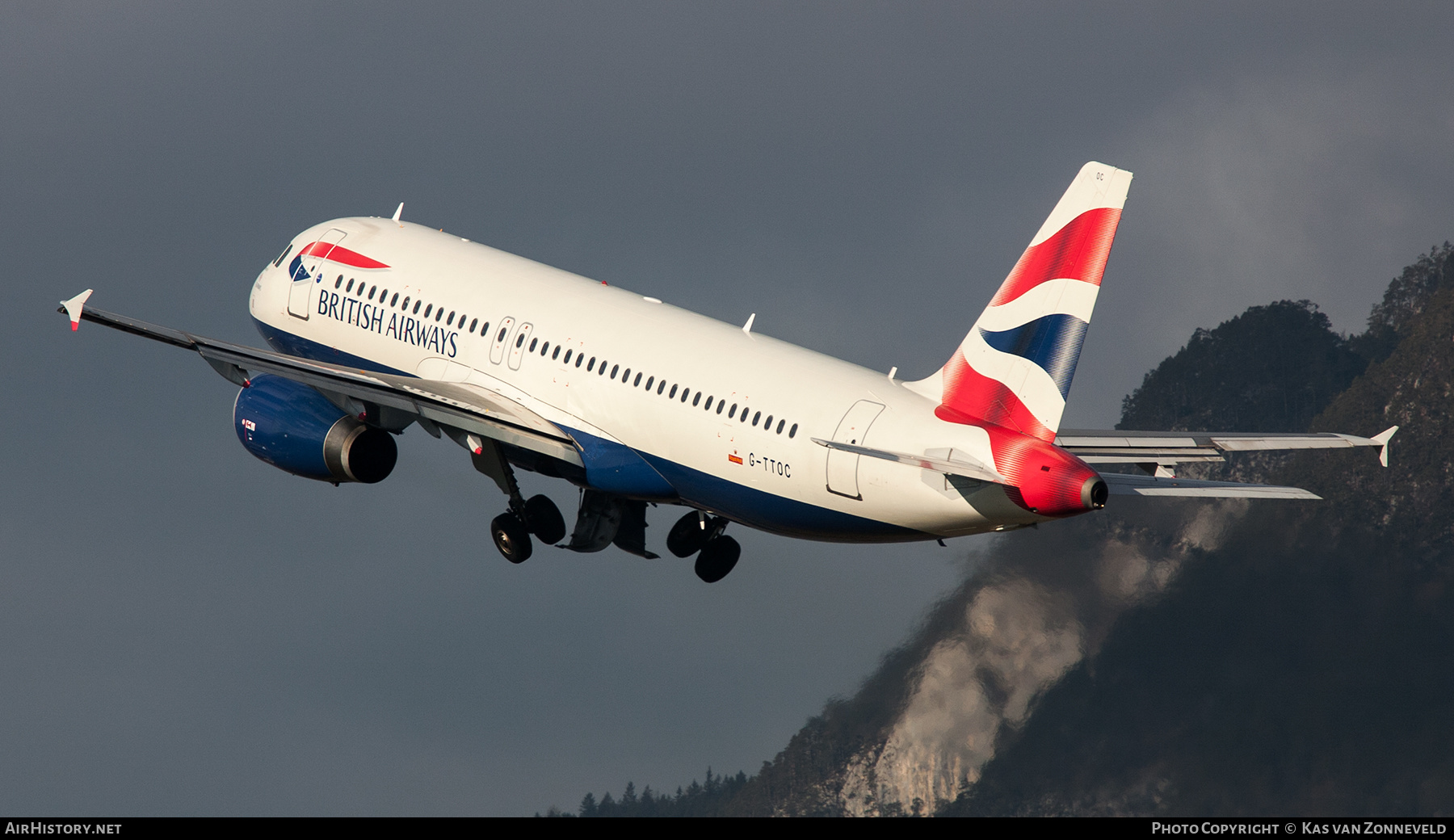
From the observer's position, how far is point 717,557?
4316 centimetres

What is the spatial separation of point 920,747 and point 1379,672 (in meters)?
14.3

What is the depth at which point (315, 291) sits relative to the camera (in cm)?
4356

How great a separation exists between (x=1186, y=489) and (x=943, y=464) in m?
5.50

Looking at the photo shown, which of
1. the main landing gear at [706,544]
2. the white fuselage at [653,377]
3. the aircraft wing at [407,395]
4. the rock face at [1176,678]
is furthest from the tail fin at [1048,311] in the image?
the rock face at [1176,678]

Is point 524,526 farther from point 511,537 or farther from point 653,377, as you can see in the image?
point 653,377

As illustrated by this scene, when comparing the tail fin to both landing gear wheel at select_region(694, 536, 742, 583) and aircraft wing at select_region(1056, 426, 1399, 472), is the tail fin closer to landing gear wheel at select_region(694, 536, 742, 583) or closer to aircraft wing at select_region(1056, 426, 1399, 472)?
aircraft wing at select_region(1056, 426, 1399, 472)

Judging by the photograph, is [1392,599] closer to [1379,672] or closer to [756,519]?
[1379,672]

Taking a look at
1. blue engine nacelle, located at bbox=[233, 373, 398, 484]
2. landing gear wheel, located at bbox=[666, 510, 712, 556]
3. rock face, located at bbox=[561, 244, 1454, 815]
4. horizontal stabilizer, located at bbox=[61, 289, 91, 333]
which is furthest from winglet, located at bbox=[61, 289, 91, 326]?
rock face, located at bbox=[561, 244, 1454, 815]

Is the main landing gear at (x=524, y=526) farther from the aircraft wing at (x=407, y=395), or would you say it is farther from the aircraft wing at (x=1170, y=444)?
the aircraft wing at (x=1170, y=444)

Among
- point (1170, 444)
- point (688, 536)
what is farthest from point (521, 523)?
point (1170, 444)

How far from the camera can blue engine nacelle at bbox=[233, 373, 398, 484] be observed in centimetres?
3997

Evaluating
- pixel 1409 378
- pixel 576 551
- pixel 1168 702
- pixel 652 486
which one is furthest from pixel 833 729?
pixel 1409 378

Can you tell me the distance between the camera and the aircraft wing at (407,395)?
37.0 meters

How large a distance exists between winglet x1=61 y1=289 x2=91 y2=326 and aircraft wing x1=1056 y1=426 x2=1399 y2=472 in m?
18.1
